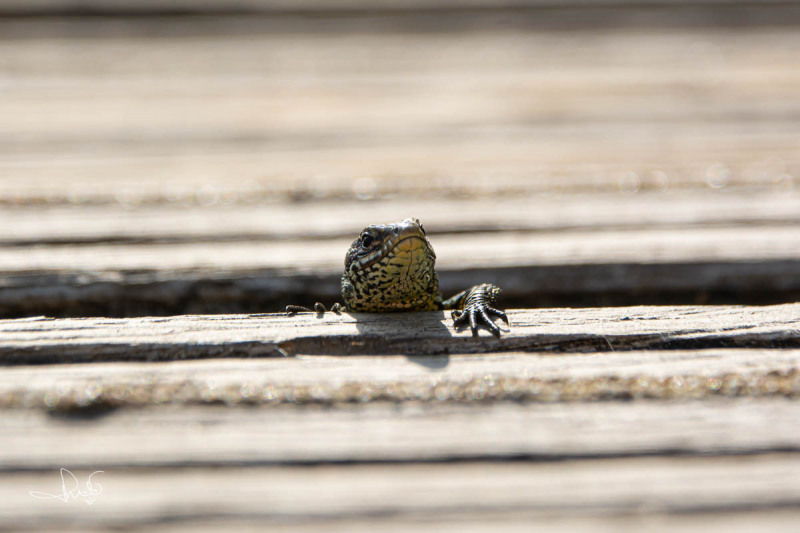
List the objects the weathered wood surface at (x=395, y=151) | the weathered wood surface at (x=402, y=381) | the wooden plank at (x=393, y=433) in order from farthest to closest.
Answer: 1. the weathered wood surface at (x=395, y=151)
2. the weathered wood surface at (x=402, y=381)
3. the wooden plank at (x=393, y=433)

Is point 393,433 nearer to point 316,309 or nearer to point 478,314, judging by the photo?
point 478,314

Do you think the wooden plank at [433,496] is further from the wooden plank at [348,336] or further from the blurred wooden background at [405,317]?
the wooden plank at [348,336]

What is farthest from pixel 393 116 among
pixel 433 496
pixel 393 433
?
pixel 433 496

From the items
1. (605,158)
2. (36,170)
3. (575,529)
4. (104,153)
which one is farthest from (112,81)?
(575,529)

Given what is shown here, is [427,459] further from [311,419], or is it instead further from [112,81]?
[112,81]

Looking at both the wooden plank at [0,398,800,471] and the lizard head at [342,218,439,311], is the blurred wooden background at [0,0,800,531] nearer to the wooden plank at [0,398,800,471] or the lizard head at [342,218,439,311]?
the wooden plank at [0,398,800,471]
